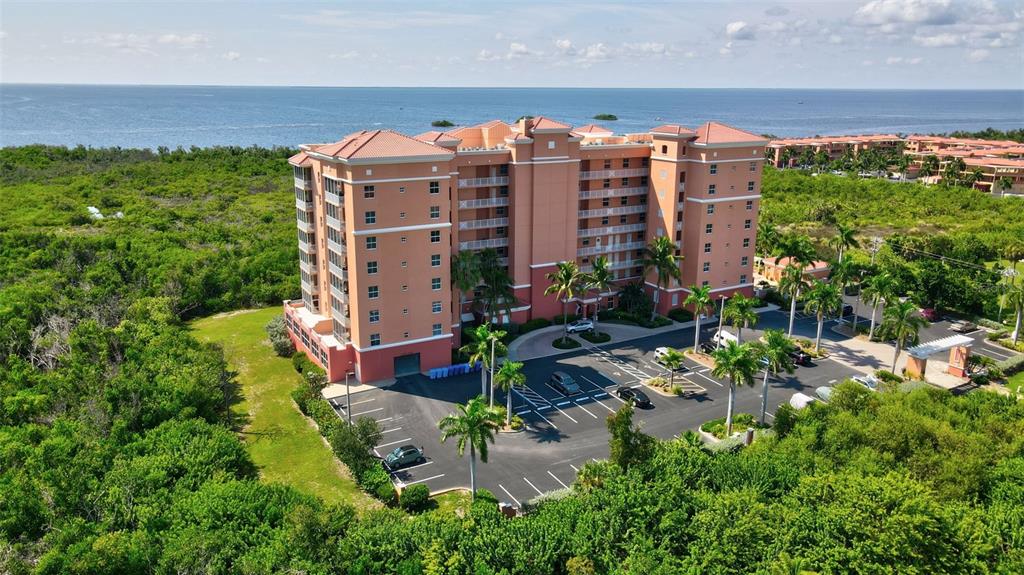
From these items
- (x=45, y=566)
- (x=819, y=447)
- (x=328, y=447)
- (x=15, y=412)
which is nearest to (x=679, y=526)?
(x=819, y=447)

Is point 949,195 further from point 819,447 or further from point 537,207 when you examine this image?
point 819,447

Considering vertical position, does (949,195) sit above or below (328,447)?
above

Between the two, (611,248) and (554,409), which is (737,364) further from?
(611,248)

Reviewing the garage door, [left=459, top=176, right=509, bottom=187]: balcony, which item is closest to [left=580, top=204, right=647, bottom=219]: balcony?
[left=459, top=176, right=509, bottom=187]: balcony

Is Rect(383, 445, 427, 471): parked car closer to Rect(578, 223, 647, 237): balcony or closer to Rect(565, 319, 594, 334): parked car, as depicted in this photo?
Rect(565, 319, 594, 334): parked car

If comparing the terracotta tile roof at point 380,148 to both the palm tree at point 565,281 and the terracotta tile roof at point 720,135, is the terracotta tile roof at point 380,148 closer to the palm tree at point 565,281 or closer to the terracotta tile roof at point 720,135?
the palm tree at point 565,281

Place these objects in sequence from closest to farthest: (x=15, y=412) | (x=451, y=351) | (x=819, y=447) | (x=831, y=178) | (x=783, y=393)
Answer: (x=819, y=447), (x=15, y=412), (x=783, y=393), (x=451, y=351), (x=831, y=178)

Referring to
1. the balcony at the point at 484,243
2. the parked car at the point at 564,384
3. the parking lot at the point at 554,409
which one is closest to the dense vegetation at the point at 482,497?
the parking lot at the point at 554,409
